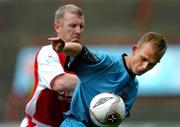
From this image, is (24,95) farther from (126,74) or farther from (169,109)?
(126,74)

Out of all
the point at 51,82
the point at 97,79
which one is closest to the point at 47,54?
the point at 51,82

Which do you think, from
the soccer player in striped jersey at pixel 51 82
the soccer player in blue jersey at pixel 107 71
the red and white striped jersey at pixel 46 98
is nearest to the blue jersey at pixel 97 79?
the soccer player in blue jersey at pixel 107 71

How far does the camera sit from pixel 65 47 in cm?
651

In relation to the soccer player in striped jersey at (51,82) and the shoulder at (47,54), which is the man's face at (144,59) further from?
the shoulder at (47,54)

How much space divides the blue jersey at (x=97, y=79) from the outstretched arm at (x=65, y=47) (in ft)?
0.67

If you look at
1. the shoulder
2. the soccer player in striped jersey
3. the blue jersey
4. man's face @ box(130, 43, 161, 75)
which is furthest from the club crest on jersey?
the shoulder

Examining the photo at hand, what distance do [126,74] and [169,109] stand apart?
8.35 metres

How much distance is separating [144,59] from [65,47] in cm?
77

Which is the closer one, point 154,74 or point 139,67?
point 139,67

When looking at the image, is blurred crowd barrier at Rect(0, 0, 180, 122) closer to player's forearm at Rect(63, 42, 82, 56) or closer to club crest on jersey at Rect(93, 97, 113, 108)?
club crest on jersey at Rect(93, 97, 113, 108)

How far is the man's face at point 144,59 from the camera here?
6.87m

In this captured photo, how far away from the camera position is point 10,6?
19.3 metres

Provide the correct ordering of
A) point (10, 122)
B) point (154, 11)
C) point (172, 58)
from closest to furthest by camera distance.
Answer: point (10, 122) < point (172, 58) < point (154, 11)

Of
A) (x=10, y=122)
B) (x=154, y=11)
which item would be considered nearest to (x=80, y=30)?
(x=10, y=122)
